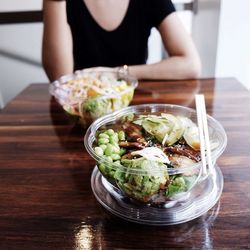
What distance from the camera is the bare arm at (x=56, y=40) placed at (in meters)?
1.31

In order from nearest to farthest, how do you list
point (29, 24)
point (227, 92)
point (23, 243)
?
point (23, 243) < point (227, 92) < point (29, 24)

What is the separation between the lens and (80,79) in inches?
39.5

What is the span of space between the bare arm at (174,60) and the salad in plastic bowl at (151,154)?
59 cm

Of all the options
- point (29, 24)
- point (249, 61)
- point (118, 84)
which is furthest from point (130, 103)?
point (29, 24)

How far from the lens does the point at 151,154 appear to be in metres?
0.54

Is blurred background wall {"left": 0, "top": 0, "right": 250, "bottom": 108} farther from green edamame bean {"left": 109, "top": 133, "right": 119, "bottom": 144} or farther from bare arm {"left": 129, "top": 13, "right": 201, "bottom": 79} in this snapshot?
green edamame bean {"left": 109, "top": 133, "right": 119, "bottom": 144}

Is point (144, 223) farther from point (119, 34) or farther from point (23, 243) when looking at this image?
point (119, 34)

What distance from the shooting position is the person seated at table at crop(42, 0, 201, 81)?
1.29 metres

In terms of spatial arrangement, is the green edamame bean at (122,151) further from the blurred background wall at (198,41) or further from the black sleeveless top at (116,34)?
the blurred background wall at (198,41)

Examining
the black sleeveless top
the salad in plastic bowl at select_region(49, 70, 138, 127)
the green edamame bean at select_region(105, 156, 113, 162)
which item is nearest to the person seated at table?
the black sleeveless top

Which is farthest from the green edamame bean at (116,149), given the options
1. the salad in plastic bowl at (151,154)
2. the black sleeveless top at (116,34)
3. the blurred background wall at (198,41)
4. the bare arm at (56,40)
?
the blurred background wall at (198,41)

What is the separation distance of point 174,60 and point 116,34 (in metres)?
0.37

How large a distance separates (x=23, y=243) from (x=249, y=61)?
213cm

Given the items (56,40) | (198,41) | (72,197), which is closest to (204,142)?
(72,197)
